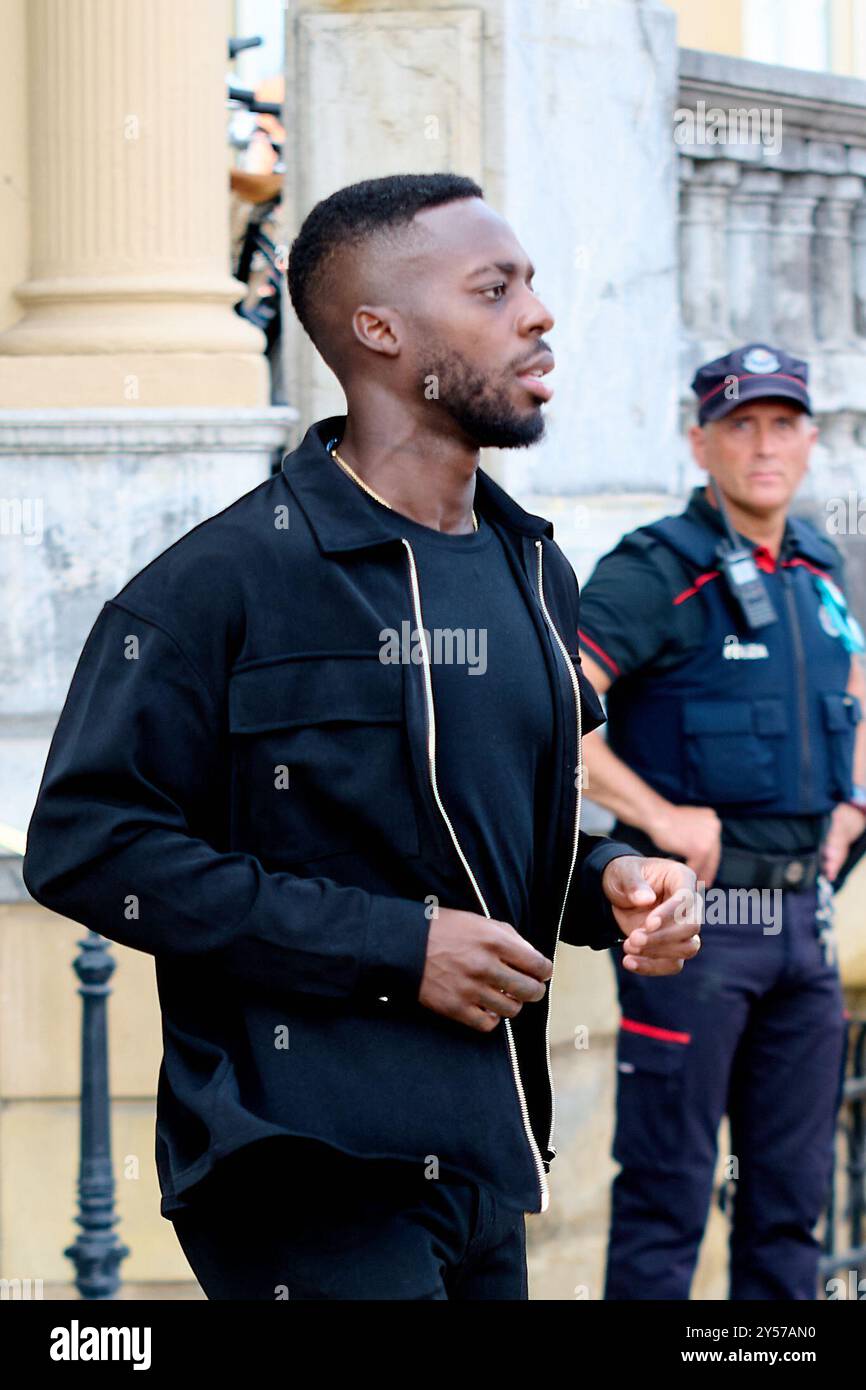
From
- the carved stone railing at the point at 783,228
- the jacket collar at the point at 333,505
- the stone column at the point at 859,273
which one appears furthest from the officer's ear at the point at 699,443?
the jacket collar at the point at 333,505

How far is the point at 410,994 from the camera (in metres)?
2.59

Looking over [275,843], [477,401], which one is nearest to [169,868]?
[275,843]

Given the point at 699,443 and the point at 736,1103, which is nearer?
the point at 736,1103

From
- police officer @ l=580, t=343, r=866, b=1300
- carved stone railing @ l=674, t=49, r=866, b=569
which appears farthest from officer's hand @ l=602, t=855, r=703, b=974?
carved stone railing @ l=674, t=49, r=866, b=569

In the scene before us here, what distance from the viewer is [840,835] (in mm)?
4887

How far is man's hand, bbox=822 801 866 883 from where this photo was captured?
4.86 meters

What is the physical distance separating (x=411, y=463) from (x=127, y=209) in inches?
133

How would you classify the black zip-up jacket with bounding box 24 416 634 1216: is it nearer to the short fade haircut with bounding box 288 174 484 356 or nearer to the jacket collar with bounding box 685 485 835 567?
the short fade haircut with bounding box 288 174 484 356

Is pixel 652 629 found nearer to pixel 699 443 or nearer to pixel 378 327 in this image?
pixel 699 443

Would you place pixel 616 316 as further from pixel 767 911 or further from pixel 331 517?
pixel 331 517

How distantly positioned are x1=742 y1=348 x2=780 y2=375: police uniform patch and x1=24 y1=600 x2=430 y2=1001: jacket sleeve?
252 cm

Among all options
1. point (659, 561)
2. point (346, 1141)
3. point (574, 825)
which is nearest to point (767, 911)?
point (659, 561)

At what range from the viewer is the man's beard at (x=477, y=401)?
9.02ft
